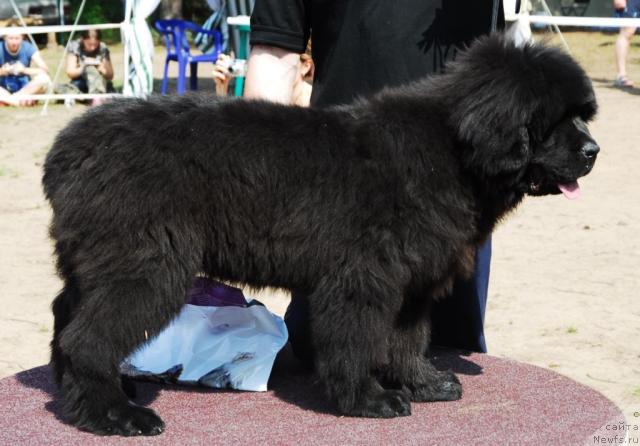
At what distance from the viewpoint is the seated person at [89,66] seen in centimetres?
1523

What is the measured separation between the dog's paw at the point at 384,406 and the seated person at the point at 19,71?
12.4 m

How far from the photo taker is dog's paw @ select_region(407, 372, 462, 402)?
4.05 meters

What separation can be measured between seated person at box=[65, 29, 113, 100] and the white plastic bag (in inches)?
443

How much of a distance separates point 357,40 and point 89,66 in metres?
11.8

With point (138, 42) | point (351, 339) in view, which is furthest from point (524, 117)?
point (138, 42)

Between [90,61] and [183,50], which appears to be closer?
[90,61]

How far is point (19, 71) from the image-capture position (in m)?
15.1

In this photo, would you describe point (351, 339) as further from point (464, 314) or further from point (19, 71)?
point (19, 71)

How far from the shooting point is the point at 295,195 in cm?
361

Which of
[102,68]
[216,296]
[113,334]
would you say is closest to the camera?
[113,334]

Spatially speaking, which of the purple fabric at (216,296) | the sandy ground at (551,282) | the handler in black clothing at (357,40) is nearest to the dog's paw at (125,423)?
the purple fabric at (216,296)

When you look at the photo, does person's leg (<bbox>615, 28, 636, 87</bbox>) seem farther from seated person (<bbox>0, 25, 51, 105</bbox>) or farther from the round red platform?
the round red platform

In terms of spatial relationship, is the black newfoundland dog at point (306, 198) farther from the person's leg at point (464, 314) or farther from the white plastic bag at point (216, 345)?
the person's leg at point (464, 314)

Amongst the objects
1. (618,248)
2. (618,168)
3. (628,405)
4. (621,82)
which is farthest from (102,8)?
(628,405)
